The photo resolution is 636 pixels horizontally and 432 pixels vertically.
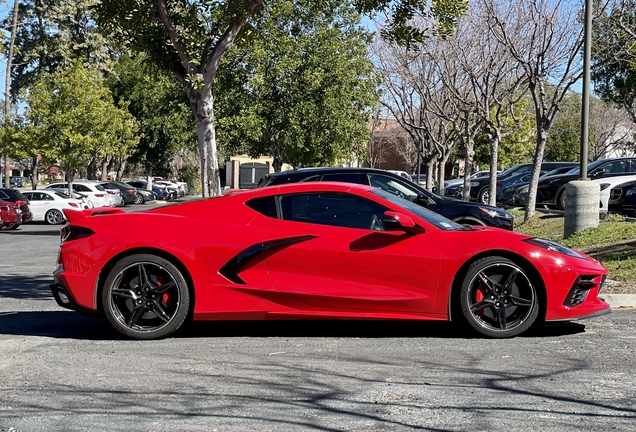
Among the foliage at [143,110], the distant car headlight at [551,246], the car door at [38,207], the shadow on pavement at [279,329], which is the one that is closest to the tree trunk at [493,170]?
the shadow on pavement at [279,329]

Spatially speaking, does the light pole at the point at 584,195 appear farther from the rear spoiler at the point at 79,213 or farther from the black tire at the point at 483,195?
the black tire at the point at 483,195

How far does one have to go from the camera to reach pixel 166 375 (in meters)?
5.85

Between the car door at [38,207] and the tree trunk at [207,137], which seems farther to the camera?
the car door at [38,207]

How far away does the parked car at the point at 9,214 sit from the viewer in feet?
94.2

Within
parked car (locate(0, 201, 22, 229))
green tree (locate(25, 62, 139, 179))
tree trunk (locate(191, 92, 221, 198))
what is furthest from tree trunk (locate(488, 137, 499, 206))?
green tree (locate(25, 62, 139, 179))

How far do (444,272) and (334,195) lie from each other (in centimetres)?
118

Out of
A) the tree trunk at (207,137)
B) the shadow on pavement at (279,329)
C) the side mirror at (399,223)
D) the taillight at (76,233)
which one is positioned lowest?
the shadow on pavement at (279,329)

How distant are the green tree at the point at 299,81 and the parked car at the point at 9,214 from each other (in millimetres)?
10931

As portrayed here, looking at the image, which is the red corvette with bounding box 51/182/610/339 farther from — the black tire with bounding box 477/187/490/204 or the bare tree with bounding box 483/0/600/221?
the black tire with bounding box 477/187/490/204

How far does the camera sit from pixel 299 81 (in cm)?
3819

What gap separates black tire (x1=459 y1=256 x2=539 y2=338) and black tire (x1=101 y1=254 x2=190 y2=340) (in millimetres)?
2461

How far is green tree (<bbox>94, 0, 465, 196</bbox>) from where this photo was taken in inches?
549

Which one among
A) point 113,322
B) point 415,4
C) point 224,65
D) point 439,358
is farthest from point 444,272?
point 224,65

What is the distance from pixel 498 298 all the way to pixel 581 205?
892 centimetres
